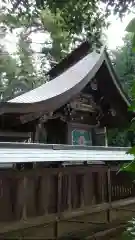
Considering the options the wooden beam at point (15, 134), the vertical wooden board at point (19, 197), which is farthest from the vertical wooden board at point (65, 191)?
the wooden beam at point (15, 134)

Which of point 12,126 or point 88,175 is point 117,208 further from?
point 12,126

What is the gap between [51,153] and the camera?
3.96m

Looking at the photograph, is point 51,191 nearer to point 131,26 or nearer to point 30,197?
point 30,197

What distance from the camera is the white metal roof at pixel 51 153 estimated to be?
3.41 meters

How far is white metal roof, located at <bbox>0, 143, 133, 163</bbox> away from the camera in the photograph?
134 inches

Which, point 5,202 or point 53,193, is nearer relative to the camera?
point 5,202

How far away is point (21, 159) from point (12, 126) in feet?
5.88

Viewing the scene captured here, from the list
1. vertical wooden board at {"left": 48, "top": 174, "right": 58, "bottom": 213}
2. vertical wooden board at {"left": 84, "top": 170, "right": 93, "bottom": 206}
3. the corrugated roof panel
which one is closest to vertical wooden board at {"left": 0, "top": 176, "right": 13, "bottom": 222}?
the corrugated roof panel

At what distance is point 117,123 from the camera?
24.3 ft

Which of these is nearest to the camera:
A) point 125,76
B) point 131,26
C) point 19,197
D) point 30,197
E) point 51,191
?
point 131,26

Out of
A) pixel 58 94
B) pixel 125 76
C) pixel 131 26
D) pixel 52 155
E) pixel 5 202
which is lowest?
pixel 5 202

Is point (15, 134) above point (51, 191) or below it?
above

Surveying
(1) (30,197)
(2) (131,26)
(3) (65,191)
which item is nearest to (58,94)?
(3) (65,191)

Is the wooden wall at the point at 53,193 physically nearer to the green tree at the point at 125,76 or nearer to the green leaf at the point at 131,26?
the green leaf at the point at 131,26
